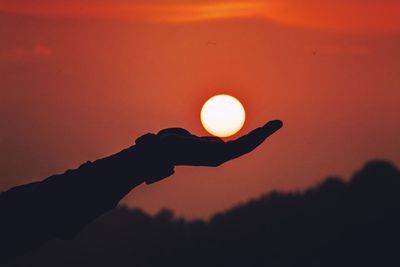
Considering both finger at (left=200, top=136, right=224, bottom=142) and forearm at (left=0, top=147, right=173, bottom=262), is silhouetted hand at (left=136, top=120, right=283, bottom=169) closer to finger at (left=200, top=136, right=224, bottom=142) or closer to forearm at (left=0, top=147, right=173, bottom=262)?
finger at (left=200, top=136, right=224, bottom=142)

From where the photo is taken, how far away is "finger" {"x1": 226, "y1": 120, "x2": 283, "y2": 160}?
3674 mm

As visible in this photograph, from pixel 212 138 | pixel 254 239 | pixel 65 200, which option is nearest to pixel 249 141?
pixel 212 138

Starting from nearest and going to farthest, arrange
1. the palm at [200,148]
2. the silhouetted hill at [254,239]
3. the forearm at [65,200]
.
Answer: the forearm at [65,200] → the palm at [200,148] → the silhouetted hill at [254,239]

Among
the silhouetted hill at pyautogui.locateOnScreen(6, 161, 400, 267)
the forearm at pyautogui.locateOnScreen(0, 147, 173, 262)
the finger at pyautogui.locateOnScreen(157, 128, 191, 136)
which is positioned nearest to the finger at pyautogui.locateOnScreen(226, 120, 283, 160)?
the finger at pyautogui.locateOnScreen(157, 128, 191, 136)

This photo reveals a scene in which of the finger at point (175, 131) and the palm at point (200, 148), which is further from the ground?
the finger at point (175, 131)

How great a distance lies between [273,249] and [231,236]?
8.05 meters

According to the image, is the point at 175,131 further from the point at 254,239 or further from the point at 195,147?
the point at 254,239

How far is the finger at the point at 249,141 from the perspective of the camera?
3.67 m

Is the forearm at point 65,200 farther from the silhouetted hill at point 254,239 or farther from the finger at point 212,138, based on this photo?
the silhouetted hill at point 254,239

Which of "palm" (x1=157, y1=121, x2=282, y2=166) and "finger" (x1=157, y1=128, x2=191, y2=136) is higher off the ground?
"finger" (x1=157, y1=128, x2=191, y2=136)

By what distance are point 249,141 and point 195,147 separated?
23 cm

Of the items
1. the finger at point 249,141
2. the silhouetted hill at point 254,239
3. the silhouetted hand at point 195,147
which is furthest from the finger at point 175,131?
the silhouetted hill at point 254,239

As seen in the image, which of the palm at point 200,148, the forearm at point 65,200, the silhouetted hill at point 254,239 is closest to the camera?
the forearm at point 65,200

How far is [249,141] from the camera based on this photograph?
3758 millimetres
